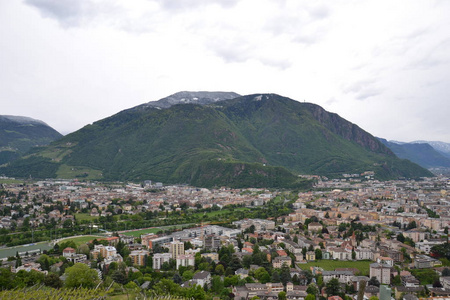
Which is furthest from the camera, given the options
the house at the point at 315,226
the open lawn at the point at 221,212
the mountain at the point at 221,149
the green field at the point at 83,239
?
the mountain at the point at 221,149

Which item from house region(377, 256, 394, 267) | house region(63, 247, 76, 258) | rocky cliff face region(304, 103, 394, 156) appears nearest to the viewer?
house region(377, 256, 394, 267)

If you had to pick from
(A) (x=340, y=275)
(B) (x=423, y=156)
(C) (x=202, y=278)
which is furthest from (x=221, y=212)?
(B) (x=423, y=156)

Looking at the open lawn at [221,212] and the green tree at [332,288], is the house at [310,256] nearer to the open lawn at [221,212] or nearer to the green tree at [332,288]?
the green tree at [332,288]

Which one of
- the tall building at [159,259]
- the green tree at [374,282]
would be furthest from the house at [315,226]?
the tall building at [159,259]

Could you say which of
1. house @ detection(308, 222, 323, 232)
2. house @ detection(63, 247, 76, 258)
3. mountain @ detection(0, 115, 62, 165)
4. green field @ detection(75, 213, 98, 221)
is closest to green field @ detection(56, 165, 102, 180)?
mountain @ detection(0, 115, 62, 165)

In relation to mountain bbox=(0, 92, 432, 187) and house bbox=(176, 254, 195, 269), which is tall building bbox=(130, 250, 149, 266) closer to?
house bbox=(176, 254, 195, 269)

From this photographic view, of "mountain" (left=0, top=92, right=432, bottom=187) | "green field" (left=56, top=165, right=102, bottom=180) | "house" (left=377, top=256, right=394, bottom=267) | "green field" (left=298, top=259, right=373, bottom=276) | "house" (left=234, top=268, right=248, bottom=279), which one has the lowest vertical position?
"green field" (left=298, top=259, right=373, bottom=276)

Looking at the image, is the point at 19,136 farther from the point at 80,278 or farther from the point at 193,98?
the point at 80,278
